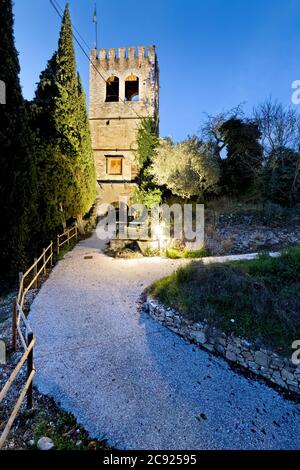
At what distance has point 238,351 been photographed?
417 centimetres

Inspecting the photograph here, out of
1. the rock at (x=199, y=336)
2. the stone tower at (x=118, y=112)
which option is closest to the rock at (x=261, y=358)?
the rock at (x=199, y=336)

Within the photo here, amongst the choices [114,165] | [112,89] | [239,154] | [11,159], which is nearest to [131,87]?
[112,89]

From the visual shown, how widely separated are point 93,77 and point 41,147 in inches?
547

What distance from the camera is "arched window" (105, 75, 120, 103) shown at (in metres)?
19.8

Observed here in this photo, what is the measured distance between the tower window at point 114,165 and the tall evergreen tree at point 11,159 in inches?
476

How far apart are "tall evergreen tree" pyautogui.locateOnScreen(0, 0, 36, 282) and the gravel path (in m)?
2.20

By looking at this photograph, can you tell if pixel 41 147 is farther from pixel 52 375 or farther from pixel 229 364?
pixel 229 364

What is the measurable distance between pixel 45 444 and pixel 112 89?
2361 cm

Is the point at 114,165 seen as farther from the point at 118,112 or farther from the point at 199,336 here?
the point at 199,336

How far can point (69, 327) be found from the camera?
5031 mm

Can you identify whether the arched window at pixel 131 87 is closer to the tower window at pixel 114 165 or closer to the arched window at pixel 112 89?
the arched window at pixel 112 89

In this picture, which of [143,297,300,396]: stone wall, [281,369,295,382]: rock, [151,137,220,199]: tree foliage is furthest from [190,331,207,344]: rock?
[151,137,220,199]: tree foliage

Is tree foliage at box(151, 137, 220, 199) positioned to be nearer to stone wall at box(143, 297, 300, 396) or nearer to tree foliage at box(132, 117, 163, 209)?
tree foliage at box(132, 117, 163, 209)

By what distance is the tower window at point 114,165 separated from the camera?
19.3 m
